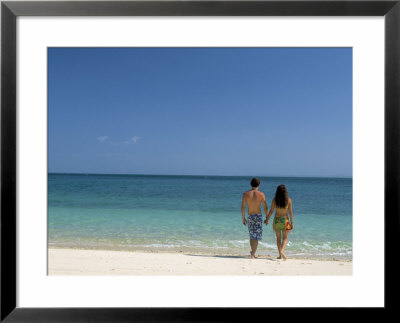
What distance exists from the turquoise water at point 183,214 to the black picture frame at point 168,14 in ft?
15.3

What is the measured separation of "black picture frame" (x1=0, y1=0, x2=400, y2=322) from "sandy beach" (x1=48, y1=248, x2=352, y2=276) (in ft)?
7.96

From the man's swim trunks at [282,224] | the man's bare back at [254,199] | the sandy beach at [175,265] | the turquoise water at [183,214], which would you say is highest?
the man's bare back at [254,199]

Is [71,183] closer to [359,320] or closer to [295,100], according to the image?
[295,100]

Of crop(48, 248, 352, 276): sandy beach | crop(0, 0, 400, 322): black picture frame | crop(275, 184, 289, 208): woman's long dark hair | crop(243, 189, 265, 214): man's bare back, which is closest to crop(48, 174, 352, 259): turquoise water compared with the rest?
crop(48, 248, 352, 276): sandy beach

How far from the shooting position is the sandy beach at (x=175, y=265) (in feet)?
14.4

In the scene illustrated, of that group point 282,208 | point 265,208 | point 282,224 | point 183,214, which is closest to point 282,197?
point 282,208

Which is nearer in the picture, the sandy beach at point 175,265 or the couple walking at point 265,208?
the sandy beach at point 175,265

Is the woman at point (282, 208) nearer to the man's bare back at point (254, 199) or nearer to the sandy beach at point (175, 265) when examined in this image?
the man's bare back at point (254, 199)

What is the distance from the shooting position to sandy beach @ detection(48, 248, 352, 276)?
14.4 ft

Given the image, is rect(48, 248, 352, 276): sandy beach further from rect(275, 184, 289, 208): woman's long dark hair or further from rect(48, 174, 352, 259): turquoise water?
rect(48, 174, 352, 259): turquoise water

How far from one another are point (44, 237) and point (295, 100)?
21.4 meters

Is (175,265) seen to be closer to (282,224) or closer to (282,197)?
(282,224)

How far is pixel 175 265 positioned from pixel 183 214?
9080 millimetres

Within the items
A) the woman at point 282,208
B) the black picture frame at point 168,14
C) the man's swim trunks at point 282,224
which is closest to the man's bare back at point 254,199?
the woman at point 282,208
